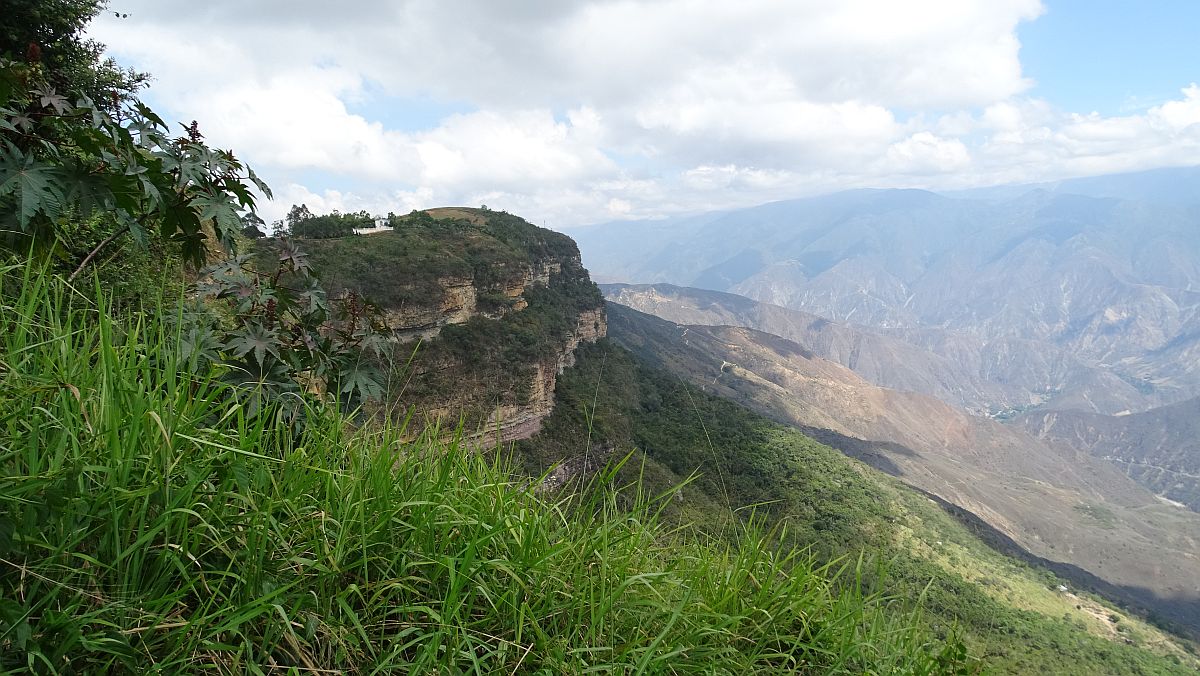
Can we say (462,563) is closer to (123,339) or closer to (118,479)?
(118,479)

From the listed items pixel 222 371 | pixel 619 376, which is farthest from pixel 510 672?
pixel 619 376

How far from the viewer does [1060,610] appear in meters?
37.4

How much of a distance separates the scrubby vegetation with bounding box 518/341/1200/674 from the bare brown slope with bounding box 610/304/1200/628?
25.9 meters

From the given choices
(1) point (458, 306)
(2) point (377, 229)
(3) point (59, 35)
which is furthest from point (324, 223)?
(3) point (59, 35)

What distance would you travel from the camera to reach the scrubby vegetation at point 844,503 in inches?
1078

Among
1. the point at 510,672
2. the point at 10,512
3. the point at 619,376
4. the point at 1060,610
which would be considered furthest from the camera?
the point at 619,376

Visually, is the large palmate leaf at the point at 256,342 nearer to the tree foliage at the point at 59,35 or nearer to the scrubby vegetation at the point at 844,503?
the tree foliage at the point at 59,35

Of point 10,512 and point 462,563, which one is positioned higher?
point 10,512

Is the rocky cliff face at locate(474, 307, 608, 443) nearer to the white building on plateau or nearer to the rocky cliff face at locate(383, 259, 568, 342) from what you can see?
the rocky cliff face at locate(383, 259, 568, 342)

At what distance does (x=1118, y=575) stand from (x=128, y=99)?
382ft

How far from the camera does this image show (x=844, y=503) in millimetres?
35969

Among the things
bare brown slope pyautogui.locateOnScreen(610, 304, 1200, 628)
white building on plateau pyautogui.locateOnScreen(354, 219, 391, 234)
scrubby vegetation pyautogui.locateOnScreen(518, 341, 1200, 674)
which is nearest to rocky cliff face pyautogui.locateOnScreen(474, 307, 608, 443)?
scrubby vegetation pyautogui.locateOnScreen(518, 341, 1200, 674)

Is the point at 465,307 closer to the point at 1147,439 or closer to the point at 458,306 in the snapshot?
the point at 458,306

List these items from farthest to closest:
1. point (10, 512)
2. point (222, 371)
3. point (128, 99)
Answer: point (128, 99)
point (222, 371)
point (10, 512)
